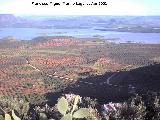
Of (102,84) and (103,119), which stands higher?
(103,119)

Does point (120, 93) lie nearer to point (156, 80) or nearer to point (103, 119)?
point (156, 80)

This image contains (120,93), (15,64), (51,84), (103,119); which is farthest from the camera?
(15,64)

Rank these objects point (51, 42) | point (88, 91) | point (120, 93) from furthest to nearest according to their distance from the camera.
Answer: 1. point (51, 42)
2. point (88, 91)
3. point (120, 93)

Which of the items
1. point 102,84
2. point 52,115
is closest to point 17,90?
point 102,84

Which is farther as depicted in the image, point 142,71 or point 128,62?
point 128,62

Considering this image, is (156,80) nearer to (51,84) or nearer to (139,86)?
(139,86)

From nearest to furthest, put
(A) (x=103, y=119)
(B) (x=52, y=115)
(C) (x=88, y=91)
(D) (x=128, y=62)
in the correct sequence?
(A) (x=103, y=119)
(B) (x=52, y=115)
(C) (x=88, y=91)
(D) (x=128, y=62)
